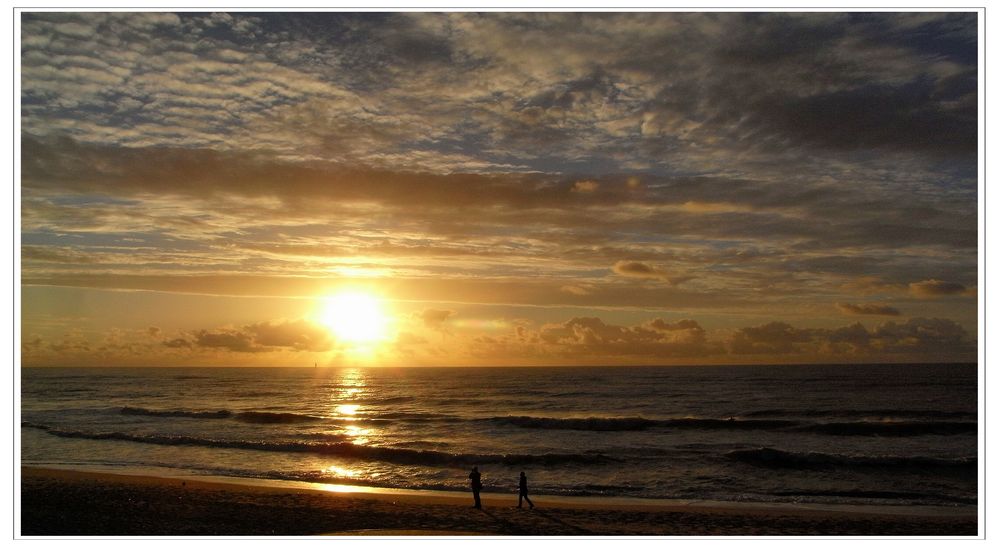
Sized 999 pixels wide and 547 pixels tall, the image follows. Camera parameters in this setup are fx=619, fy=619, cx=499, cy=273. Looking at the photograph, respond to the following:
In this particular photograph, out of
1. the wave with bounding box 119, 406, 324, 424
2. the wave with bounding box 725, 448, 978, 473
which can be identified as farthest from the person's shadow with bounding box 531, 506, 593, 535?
the wave with bounding box 119, 406, 324, 424

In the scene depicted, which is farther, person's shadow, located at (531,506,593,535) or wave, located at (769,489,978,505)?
wave, located at (769,489,978,505)

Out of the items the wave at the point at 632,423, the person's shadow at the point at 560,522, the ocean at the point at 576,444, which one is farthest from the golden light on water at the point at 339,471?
the wave at the point at 632,423

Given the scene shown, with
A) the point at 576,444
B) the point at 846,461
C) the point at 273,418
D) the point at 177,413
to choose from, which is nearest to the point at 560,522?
the point at 846,461

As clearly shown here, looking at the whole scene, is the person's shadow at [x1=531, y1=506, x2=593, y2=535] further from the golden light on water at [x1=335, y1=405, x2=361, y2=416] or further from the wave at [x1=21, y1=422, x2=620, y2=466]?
the golden light on water at [x1=335, y1=405, x2=361, y2=416]

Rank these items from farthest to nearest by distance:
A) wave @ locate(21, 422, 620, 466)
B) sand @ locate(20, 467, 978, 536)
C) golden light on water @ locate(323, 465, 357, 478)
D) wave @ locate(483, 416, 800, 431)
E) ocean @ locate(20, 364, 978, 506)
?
wave @ locate(483, 416, 800, 431) < wave @ locate(21, 422, 620, 466) < golden light on water @ locate(323, 465, 357, 478) < ocean @ locate(20, 364, 978, 506) < sand @ locate(20, 467, 978, 536)

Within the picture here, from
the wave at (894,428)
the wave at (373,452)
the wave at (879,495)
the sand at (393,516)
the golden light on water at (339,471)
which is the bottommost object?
the wave at (894,428)

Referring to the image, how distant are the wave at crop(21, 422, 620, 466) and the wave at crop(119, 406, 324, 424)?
1404 centimetres

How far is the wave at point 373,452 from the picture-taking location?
3175 centimetres

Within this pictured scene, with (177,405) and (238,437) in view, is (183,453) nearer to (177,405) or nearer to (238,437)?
(238,437)

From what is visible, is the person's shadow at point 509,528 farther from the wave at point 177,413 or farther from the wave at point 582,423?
the wave at point 177,413

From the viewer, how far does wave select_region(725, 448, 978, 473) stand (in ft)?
97.7

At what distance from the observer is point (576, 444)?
1515 inches

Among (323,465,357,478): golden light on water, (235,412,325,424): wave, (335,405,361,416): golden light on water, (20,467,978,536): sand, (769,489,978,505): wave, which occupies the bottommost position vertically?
(335,405,361,416): golden light on water

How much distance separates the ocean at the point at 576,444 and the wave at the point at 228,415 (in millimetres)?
227
